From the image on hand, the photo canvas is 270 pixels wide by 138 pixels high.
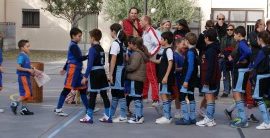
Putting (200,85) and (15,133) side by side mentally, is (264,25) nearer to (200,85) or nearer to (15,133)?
(200,85)

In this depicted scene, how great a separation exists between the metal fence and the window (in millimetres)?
898

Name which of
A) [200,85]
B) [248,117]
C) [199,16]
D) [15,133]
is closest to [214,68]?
[200,85]

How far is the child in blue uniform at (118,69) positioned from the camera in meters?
9.30

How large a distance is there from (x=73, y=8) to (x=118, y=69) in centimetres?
2552

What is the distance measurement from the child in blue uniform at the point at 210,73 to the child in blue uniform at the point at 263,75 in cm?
63

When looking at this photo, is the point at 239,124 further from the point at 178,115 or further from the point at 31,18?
the point at 31,18

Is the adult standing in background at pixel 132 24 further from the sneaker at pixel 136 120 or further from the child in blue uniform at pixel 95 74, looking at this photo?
the sneaker at pixel 136 120

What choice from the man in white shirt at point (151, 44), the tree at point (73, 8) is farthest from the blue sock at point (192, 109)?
the tree at point (73, 8)

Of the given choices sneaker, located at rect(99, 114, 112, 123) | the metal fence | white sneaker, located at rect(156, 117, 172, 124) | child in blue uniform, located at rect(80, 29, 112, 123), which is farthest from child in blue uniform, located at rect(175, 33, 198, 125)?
the metal fence

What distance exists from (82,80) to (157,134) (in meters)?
1.78

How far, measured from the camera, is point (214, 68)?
29.7 feet

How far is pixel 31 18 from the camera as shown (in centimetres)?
3888

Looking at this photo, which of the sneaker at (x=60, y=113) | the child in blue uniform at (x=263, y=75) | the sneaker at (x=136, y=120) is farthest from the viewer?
the sneaker at (x=60, y=113)

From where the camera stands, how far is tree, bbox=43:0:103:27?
1350 inches
